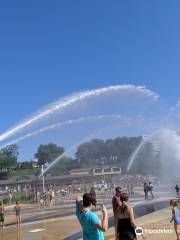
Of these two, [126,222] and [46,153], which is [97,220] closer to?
[126,222]

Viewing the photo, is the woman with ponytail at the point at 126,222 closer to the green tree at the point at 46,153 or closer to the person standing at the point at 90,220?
the person standing at the point at 90,220

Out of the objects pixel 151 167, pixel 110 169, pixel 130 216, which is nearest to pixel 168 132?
pixel 130 216

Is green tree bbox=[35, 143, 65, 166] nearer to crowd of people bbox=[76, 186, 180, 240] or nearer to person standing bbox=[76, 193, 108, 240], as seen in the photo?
crowd of people bbox=[76, 186, 180, 240]

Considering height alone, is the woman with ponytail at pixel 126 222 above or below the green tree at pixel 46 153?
below

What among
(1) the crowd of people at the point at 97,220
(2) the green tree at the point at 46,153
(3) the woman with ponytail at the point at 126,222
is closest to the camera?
(1) the crowd of people at the point at 97,220

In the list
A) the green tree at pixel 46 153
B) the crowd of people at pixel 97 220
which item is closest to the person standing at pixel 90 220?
the crowd of people at pixel 97 220

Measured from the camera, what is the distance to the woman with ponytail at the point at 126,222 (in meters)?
9.20

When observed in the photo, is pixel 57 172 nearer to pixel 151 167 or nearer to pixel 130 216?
pixel 151 167

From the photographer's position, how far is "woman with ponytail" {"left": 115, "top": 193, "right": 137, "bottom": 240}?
9.20 metres

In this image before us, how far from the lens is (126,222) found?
9289mm

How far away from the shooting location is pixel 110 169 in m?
128

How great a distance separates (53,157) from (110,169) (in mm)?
66640

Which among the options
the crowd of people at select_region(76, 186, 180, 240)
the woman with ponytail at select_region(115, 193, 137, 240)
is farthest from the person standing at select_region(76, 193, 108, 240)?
the woman with ponytail at select_region(115, 193, 137, 240)

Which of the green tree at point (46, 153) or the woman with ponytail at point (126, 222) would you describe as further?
the green tree at point (46, 153)
